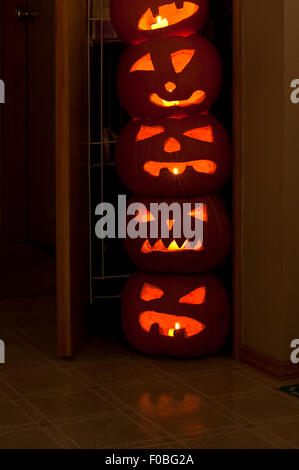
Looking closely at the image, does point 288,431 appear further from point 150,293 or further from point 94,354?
point 94,354

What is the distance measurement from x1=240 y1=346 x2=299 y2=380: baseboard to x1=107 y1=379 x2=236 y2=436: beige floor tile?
29 cm

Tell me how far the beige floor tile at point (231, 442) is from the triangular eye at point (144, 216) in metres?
0.79

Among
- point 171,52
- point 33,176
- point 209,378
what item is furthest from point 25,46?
point 209,378

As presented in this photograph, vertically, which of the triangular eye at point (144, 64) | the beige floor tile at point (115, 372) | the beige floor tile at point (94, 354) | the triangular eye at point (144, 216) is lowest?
the beige floor tile at point (115, 372)

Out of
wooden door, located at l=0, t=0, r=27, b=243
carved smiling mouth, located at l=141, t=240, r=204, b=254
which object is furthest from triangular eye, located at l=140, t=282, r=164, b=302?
wooden door, located at l=0, t=0, r=27, b=243

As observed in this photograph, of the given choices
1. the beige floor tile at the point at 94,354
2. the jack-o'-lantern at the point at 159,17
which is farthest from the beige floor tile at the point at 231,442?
the jack-o'-lantern at the point at 159,17

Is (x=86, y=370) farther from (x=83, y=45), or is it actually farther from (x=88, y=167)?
(x=83, y=45)

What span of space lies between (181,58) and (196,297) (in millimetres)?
730

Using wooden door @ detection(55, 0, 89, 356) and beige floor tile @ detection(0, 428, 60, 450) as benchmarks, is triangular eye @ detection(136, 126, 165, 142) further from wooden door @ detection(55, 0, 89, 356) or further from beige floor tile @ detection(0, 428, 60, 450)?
beige floor tile @ detection(0, 428, 60, 450)

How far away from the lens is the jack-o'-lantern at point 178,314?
8.61 feet

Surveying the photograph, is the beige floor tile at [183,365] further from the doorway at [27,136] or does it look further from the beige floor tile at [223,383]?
the doorway at [27,136]

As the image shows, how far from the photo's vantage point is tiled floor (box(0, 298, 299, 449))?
6.64 ft

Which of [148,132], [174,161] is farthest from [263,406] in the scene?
[148,132]

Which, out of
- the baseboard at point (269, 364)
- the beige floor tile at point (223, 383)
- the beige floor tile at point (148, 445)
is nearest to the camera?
the beige floor tile at point (148, 445)
